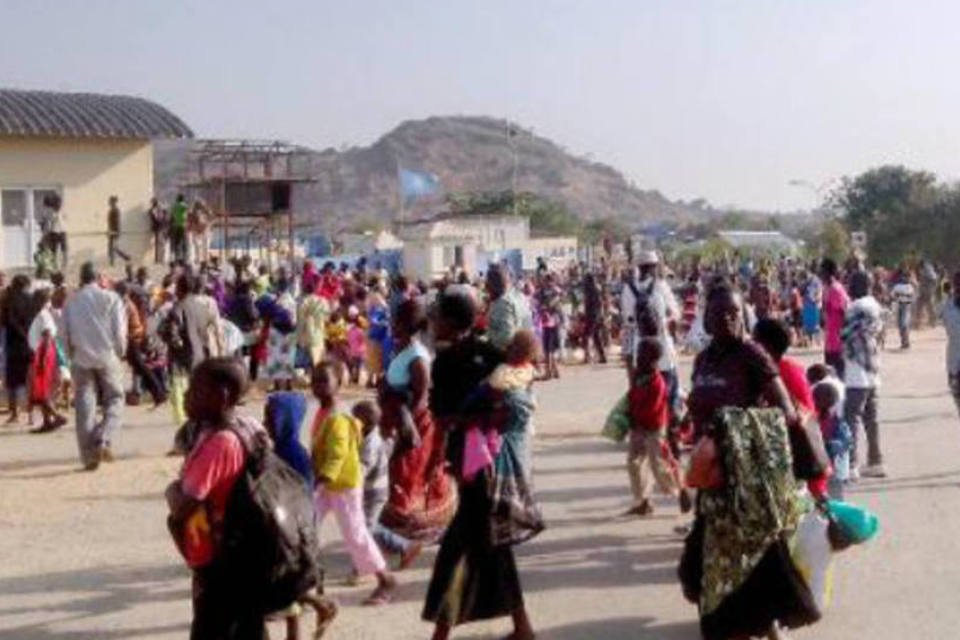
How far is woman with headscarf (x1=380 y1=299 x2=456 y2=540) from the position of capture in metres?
7.99

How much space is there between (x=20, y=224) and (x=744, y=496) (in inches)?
984

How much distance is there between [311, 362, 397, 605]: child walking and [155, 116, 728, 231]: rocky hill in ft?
453

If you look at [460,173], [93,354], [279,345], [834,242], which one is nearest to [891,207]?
[834,242]

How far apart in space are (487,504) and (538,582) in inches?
73.1

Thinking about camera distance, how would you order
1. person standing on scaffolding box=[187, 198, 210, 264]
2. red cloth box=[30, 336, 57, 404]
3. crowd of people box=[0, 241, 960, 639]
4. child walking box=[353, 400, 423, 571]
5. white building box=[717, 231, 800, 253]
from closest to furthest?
crowd of people box=[0, 241, 960, 639]
child walking box=[353, 400, 423, 571]
red cloth box=[30, 336, 57, 404]
person standing on scaffolding box=[187, 198, 210, 264]
white building box=[717, 231, 800, 253]

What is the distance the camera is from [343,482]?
27.2ft

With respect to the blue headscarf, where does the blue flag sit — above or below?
Result: above

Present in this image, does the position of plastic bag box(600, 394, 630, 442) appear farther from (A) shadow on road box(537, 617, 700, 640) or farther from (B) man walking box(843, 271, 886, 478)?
(A) shadow on road box(537, 617, 700, 640)

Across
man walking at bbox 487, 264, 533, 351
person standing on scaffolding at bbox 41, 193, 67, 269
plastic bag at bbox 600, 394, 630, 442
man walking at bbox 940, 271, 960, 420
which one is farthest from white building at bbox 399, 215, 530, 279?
plastic bag at bbox 600, 394, 630, 442

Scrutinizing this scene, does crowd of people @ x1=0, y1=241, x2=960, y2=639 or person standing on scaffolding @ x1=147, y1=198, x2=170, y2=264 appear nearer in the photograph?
crowd of people @ x1=0, y1=241, x2=960, y2=639

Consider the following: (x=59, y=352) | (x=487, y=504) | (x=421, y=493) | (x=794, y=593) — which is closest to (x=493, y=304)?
(x=421, y=493)

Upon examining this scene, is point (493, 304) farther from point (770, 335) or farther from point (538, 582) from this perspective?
point (770, 335)

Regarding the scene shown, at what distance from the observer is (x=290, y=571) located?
19.1ft

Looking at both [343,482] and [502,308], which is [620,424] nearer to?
[502,308]
